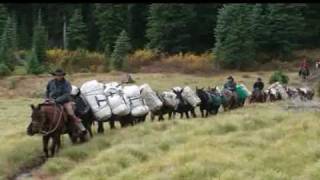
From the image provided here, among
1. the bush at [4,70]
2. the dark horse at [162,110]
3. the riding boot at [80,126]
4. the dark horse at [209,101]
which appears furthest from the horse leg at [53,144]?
the bush at [4,70]

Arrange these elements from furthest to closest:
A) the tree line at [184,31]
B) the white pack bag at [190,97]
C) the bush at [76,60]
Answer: the bush at [76,60] → the tree line at [184,31] → the white pack bag at [190,97]

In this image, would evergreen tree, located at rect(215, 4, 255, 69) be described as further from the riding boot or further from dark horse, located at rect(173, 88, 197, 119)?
the riding boot

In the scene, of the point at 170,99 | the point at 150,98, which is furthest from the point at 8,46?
the point at 150,98

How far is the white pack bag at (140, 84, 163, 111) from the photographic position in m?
18.0

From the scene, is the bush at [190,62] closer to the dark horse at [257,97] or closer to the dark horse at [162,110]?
the dark horse at [257,97]

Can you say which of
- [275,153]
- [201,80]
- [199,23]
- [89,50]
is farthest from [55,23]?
[275,153]

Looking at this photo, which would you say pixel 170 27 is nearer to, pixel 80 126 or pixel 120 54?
pixel 120 54

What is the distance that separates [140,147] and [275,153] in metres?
2.89

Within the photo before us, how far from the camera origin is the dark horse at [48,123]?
1298cm

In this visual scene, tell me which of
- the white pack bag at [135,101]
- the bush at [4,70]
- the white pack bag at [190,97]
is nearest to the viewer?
the white pack bag at [135,101]

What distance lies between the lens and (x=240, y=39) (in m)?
54.0

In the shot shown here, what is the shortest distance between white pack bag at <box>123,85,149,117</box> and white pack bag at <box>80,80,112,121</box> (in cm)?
147

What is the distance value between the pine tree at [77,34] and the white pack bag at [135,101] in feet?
145

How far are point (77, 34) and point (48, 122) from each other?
49.0 metres
